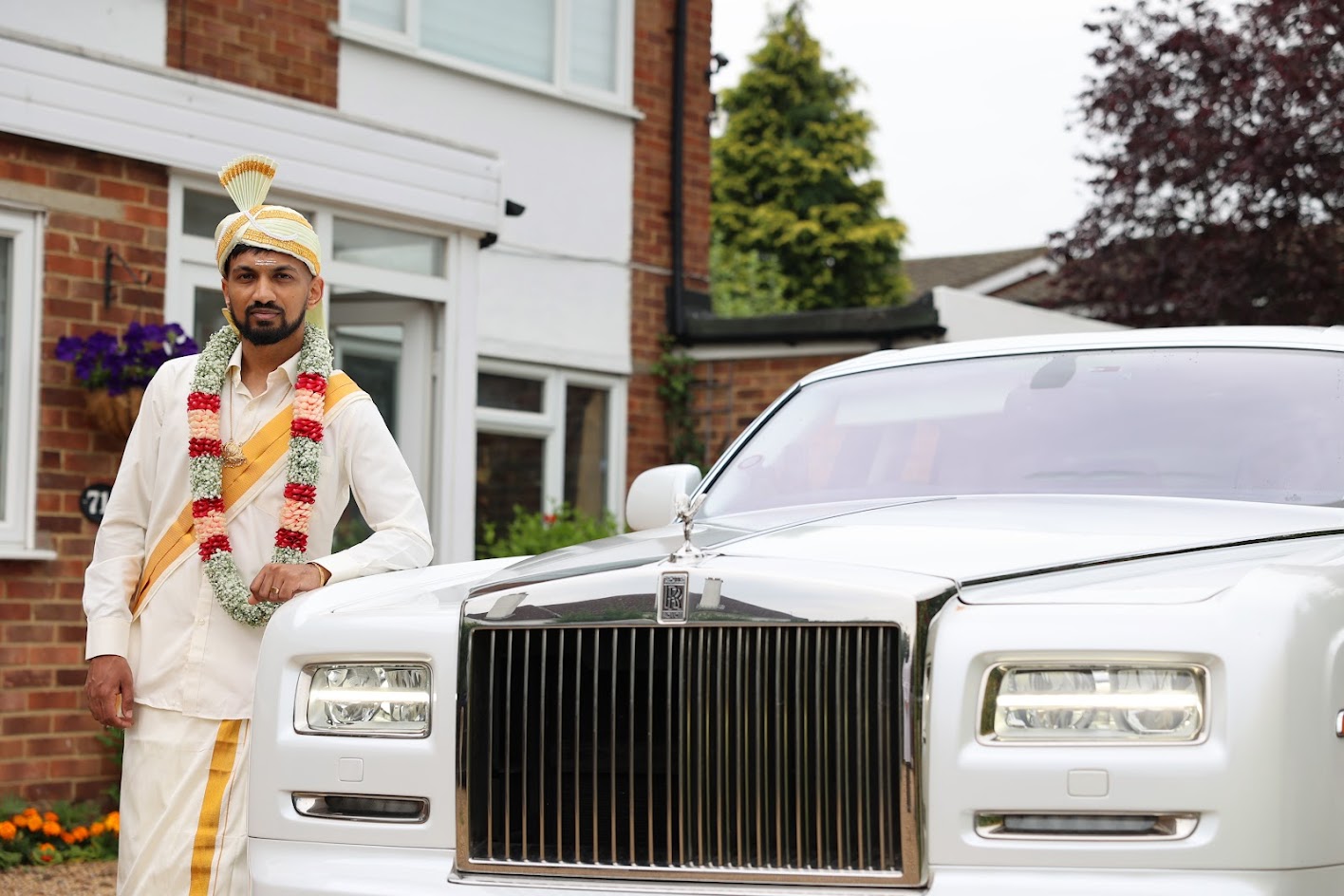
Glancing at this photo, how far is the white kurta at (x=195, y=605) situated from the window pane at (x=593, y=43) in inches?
341

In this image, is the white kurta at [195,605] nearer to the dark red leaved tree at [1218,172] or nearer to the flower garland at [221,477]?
the flower garland at [221,477]

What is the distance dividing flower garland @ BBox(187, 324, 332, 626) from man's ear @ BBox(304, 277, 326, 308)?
15 centimetres

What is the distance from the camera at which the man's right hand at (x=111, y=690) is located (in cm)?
389

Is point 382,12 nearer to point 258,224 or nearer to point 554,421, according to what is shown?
point 554,421

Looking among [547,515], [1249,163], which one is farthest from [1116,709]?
[1249,163]

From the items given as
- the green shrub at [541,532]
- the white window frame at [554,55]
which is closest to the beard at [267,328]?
the green shrub at [541,532]

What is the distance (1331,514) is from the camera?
367cm

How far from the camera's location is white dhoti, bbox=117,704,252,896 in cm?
381

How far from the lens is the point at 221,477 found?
404 cm

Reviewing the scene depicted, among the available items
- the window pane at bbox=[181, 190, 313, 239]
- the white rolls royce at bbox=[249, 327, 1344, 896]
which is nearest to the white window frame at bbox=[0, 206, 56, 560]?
the window pane at bbox=[181, 190, 313, 239]

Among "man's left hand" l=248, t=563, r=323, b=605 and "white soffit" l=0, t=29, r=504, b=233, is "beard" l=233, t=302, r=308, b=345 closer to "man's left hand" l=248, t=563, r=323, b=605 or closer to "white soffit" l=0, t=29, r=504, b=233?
"man's left hand" l=248, t=563, r=323, b=605

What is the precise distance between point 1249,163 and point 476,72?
9.39m

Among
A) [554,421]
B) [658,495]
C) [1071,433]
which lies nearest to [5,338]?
[658,495]

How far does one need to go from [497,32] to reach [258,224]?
8.31 metres
